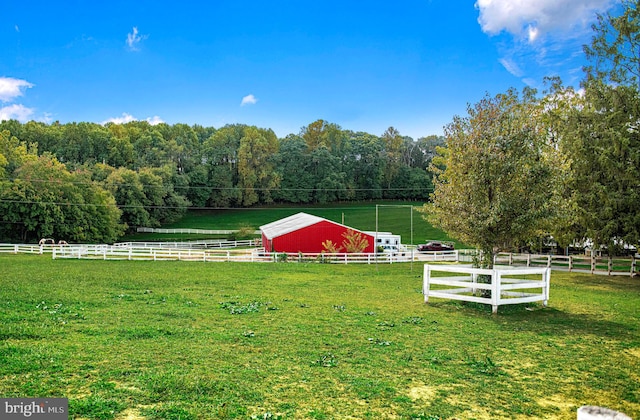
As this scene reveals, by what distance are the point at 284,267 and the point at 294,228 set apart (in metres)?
11.9

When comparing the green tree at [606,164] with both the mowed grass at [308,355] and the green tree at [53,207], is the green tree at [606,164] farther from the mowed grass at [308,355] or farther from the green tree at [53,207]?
the green tree at [53,207]

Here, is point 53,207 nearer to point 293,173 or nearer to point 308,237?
point 308,237

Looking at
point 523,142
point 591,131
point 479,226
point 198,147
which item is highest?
point 198,147

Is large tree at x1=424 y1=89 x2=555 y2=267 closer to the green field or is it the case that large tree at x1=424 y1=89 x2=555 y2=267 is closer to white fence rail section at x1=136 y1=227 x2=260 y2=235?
the green field

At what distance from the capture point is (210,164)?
8525 cm

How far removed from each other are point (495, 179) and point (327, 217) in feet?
206

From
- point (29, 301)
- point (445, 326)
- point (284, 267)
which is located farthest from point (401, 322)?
point (284, 267)

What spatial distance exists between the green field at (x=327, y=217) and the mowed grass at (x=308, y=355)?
48.5 meters

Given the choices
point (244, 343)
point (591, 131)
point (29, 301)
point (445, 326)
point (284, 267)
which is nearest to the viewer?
point (244, 343)

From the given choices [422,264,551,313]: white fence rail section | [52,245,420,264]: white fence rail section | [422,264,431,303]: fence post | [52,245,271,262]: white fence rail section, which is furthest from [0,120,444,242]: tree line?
[422,264,551,313]: white fence rail section

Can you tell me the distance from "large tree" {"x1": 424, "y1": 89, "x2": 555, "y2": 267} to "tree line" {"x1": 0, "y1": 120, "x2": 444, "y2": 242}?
4627cm

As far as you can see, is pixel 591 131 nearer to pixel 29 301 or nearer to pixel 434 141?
pixel 29 301

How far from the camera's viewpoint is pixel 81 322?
9414 millimetres

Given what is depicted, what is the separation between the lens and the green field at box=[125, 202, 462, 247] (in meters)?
63.9
